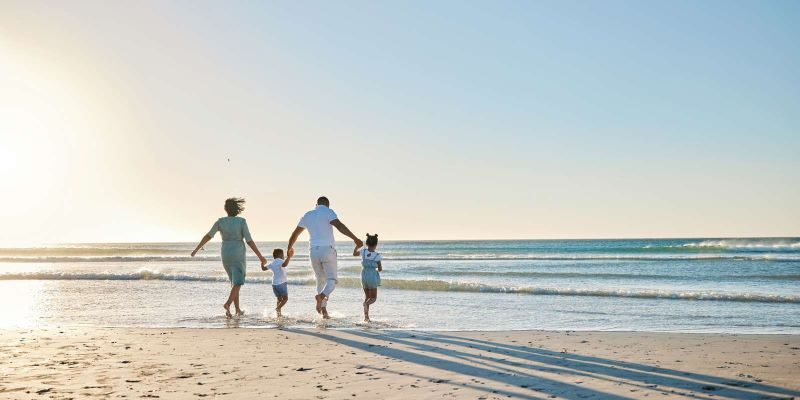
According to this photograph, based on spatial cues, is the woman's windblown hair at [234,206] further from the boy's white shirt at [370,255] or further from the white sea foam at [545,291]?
the white sea foam at [545,291]

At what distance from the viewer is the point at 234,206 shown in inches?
422

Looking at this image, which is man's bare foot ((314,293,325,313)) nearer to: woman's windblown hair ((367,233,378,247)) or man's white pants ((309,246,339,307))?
man's white pants ((309,246,339,307))

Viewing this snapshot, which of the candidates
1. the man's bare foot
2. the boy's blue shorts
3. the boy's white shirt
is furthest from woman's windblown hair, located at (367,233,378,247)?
the boy's blue shorts

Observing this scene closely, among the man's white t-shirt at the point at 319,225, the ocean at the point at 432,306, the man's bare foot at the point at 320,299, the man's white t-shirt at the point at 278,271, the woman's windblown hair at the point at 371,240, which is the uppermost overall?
the man's white t-shirt at the point at 319,225

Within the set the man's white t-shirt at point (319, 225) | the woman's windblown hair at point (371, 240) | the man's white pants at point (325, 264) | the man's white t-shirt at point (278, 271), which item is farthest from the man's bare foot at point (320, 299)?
the man's white t-shirt at point (278, 271)

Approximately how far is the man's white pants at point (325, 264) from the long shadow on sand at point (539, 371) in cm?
194

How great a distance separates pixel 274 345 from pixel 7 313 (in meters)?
7.14

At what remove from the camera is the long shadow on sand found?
16.8 ft

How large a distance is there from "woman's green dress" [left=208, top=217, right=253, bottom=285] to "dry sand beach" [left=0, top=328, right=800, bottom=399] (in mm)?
1852

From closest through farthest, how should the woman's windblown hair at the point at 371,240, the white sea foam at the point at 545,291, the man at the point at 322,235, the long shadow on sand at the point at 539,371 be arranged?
the long shadow on sand at the point at 539,371 < the man at the point at 322,235 < the woman's windblown hair at the point at 371,240 < the white sea foam at the point at 545,291

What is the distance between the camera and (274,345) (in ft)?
25.4

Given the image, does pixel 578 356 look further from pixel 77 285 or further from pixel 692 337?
pixel 77 285

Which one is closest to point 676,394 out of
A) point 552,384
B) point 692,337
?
point 552,384

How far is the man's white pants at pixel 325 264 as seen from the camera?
10.0 m
